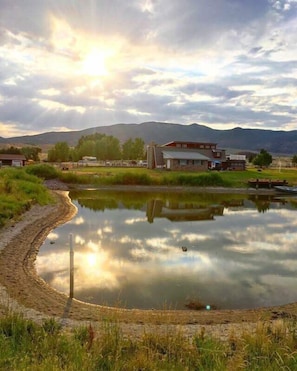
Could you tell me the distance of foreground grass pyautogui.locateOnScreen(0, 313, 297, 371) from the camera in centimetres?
468

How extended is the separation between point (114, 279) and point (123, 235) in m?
7.47

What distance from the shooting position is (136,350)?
5.51 meters

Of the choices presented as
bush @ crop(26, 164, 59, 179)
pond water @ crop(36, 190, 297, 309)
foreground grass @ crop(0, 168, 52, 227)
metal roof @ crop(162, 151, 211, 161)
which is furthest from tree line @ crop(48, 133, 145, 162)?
pond water @ crop(36, 190, 297, 309)

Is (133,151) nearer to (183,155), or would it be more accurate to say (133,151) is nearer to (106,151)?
(106,151)

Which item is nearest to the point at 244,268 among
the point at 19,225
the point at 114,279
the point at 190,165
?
the point at 114,279

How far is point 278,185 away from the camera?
5084cm

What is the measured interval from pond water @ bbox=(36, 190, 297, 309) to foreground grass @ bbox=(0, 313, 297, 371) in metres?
3.40

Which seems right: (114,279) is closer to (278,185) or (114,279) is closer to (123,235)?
(123,235)

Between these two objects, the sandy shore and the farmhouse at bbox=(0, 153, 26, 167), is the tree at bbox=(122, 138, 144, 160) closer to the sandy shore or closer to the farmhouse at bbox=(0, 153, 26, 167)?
the farmhouse at bbox=(0, 153, 26, 167)

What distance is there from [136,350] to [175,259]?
9.21 meters

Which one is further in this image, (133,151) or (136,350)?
(133,151)

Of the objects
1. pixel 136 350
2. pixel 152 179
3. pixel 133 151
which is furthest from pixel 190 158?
pixel 136 350

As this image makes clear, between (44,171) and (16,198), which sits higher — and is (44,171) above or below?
above

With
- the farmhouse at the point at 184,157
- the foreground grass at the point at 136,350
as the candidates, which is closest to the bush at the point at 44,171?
the farmhouse at the point at 184,157
